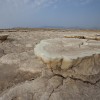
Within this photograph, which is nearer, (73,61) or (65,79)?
(73,61)

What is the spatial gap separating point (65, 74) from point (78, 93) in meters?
0.31

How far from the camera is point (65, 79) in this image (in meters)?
2.06

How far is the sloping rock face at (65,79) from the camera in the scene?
1.82m

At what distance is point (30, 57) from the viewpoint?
10.0 ft

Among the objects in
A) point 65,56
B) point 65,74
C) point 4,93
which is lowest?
point 4,93

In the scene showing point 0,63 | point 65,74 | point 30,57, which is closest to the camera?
point 65,74

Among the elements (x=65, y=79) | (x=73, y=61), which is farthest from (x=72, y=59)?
(x=65, y=79)

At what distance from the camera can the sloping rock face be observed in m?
1.82

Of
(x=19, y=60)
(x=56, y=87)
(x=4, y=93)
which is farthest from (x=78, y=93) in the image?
(x=19, y=60)

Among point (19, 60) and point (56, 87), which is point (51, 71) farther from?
point (19, 60)

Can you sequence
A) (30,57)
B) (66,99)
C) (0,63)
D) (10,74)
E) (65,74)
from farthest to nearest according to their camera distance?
(30,57) < (0,63) < (10,74) < (65,74) < (66,99)

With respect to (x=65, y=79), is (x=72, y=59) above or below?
above

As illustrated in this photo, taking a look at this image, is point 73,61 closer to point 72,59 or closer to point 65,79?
point 72,59

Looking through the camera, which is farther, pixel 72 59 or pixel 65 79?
pixel 65 79
